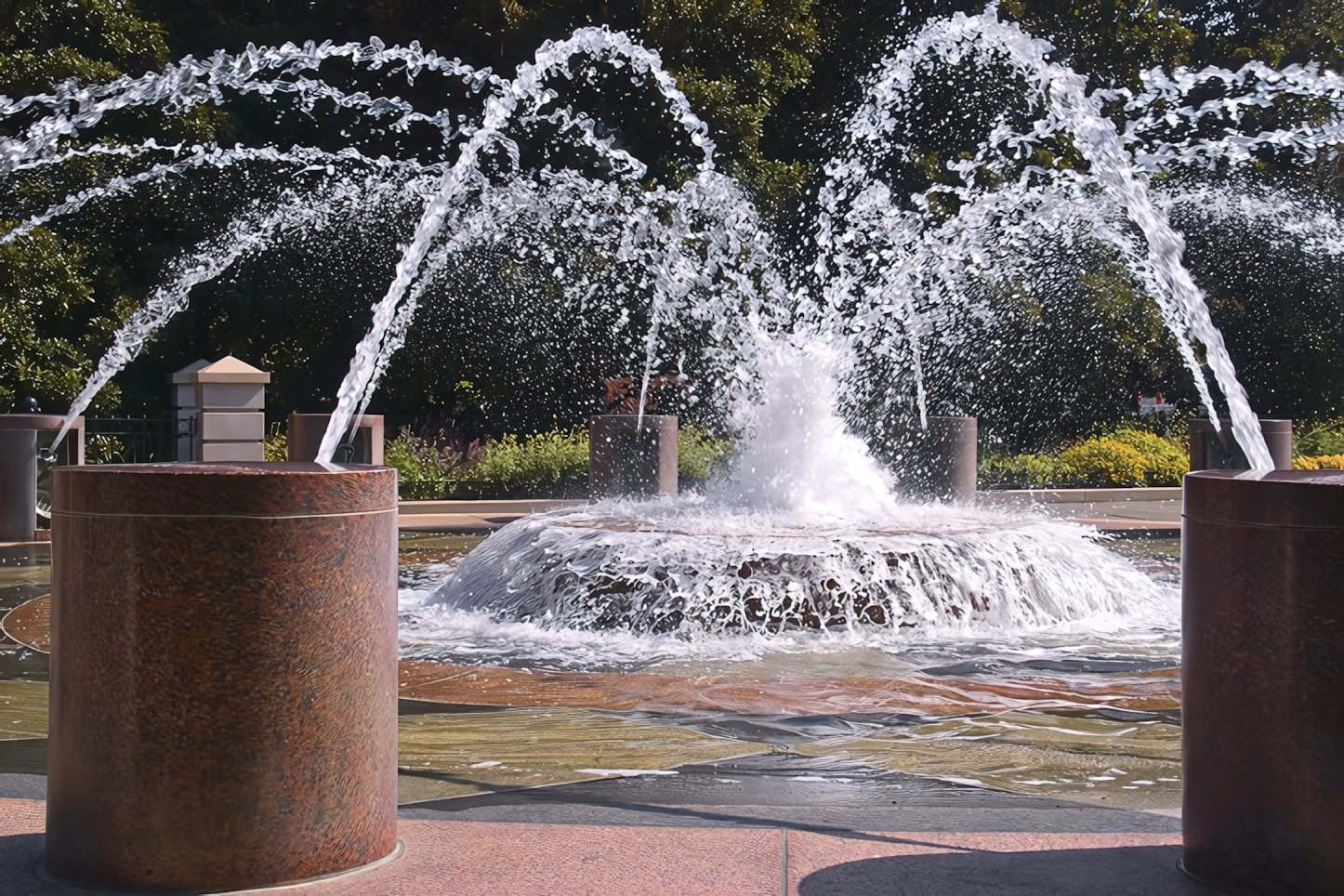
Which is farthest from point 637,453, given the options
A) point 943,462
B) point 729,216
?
point 729,216

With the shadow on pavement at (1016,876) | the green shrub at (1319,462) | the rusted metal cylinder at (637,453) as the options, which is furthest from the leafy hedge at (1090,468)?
the shadow on pavement at (1016,876)

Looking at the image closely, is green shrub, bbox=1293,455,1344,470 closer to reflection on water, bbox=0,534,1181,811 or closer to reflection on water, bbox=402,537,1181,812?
reflection on water, bbox=402,537,1181,812

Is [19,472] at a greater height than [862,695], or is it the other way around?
[19,472]

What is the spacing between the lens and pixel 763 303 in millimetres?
24703

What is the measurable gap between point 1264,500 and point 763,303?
21.1 m

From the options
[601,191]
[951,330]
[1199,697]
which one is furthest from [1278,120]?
[1199,697]

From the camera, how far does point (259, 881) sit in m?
3.85

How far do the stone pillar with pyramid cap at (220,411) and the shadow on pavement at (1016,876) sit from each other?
59.1ft

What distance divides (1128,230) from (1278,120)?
4662 millimetres

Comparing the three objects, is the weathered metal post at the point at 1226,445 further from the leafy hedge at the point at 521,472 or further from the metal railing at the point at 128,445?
the metal railing at the point at 128,445

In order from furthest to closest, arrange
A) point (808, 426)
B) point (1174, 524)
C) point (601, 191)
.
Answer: point (601, 191), point (1174, 524), point (808, 426)

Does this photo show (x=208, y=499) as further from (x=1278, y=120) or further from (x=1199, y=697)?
(x=1278, y=120)

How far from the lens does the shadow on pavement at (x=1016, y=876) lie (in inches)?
152

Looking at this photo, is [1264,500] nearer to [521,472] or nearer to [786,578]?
[786,578]
